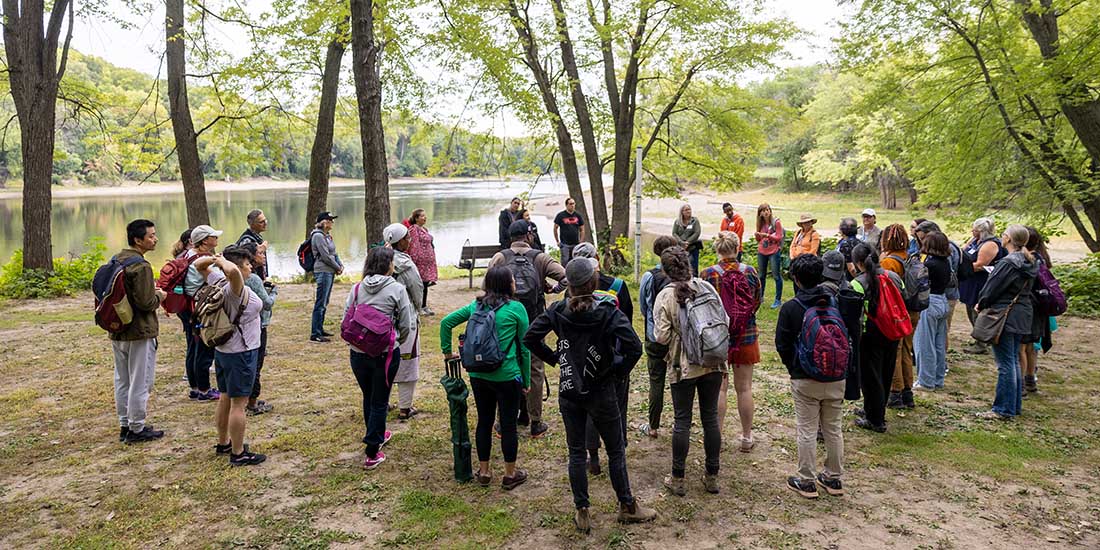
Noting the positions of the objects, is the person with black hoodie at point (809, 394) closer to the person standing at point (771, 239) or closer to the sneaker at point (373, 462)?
the sneaker at point (373, 462)

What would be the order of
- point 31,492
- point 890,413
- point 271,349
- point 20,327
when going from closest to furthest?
point 31,492 < point 890,413 < point 271,349 < point 20,327

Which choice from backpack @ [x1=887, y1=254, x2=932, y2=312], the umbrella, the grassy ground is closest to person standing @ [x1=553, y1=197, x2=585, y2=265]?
the grassy ground

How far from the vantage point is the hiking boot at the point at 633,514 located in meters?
3.64

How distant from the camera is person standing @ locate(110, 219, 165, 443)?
4512 mm

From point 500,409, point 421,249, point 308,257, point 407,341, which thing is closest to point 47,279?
point 308,257

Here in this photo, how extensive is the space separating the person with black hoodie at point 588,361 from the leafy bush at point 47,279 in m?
11.7

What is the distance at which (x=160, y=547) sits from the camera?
134 inches

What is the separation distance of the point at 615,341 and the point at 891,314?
2.64 meters

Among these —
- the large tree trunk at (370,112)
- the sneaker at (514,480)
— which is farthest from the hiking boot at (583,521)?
the large tree trunk at (370,112)

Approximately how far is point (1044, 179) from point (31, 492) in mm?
14853

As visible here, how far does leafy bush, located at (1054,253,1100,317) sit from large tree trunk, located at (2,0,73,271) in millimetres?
17474

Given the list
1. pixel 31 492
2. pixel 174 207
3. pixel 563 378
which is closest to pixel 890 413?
pixel 563 378

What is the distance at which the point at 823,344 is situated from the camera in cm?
379

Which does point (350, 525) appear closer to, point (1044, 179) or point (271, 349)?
point (271, 349)
